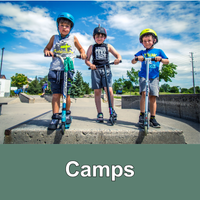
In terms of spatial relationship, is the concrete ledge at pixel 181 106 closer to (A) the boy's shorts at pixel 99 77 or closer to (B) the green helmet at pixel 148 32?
(B) the green helmet at pixel 148 32

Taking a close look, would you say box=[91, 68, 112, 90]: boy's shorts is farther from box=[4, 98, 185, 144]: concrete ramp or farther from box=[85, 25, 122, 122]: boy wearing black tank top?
box=[4, 98, 185, 144]: concrete ramp

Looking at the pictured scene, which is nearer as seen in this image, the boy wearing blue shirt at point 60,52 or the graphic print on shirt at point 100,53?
the boy wearing blue shirt at point 60,52

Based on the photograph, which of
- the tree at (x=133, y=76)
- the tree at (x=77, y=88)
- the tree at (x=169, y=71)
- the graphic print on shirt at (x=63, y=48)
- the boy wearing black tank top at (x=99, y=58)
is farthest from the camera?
the tree at (x=133, y=76)

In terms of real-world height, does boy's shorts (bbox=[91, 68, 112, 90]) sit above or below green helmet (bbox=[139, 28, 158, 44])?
below

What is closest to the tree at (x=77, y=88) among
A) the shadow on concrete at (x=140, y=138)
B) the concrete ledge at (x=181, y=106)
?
the concrete ledge at (x=181, y=106)

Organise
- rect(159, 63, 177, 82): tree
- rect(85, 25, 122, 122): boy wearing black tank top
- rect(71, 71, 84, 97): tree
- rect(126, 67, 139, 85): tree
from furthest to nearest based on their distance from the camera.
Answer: rect(126, 67, 139, 85): tree → rect(159, 63, 177, 82): tree → rect(71, 71, 84, 97): tree → rect(85, 25, 122, 122): boy wearing black tank top

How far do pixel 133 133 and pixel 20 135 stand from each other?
67.2 inches

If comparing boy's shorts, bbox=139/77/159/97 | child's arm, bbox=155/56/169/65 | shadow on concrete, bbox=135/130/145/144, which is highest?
child's arm, bbox=155/56/169/65

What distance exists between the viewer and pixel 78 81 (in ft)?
86.9

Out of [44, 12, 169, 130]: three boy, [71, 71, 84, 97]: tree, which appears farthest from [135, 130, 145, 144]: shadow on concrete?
[71, 71, 84, 97]: tree

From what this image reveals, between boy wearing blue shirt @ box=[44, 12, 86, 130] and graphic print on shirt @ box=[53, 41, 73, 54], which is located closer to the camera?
boy wearing blue shirt @ box=[44, 12, 86, 130]

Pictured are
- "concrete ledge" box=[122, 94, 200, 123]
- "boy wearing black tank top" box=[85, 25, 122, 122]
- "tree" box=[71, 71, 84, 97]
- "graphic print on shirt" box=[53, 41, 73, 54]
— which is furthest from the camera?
"tree" box=[71, 71, 84, 97]

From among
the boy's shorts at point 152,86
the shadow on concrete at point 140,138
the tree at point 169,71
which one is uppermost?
the tree at point 169,71

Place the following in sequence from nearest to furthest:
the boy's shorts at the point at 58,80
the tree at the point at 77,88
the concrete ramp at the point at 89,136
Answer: the concrete ramp at the point at 89,136 → the boy's shorts at the point at 58,80 → the tree at the point at 77,88
